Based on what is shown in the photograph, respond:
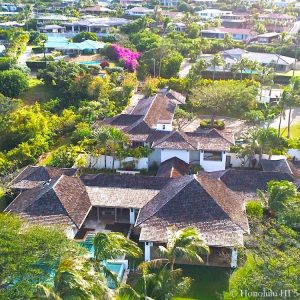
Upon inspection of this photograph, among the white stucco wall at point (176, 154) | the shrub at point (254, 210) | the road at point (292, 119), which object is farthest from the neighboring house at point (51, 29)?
the shrub at point (254, 210)

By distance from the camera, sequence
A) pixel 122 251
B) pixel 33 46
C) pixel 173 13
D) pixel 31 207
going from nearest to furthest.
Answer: pixel 122 251
pixel 31 207
pixel 33 46
pixel 173 13

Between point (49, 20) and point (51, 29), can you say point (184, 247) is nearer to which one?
point (51, 29)

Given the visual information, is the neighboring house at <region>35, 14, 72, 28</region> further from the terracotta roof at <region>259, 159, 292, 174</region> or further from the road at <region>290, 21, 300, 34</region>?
the terracotta roof at <region>259, 159, 292, 174</region>

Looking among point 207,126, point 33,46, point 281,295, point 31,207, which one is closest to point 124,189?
point 31,207

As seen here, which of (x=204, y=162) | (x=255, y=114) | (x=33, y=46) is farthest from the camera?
(x=33, y=46)

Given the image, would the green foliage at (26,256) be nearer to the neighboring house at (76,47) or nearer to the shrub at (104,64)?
the shrub at (104,64)

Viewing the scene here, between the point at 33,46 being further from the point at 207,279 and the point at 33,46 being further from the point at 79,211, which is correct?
the point at 207,279

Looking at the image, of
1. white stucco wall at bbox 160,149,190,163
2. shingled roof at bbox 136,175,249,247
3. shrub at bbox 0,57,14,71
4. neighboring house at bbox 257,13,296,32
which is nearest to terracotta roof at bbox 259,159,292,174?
white stucco wall at bbox 160,149,190,163
